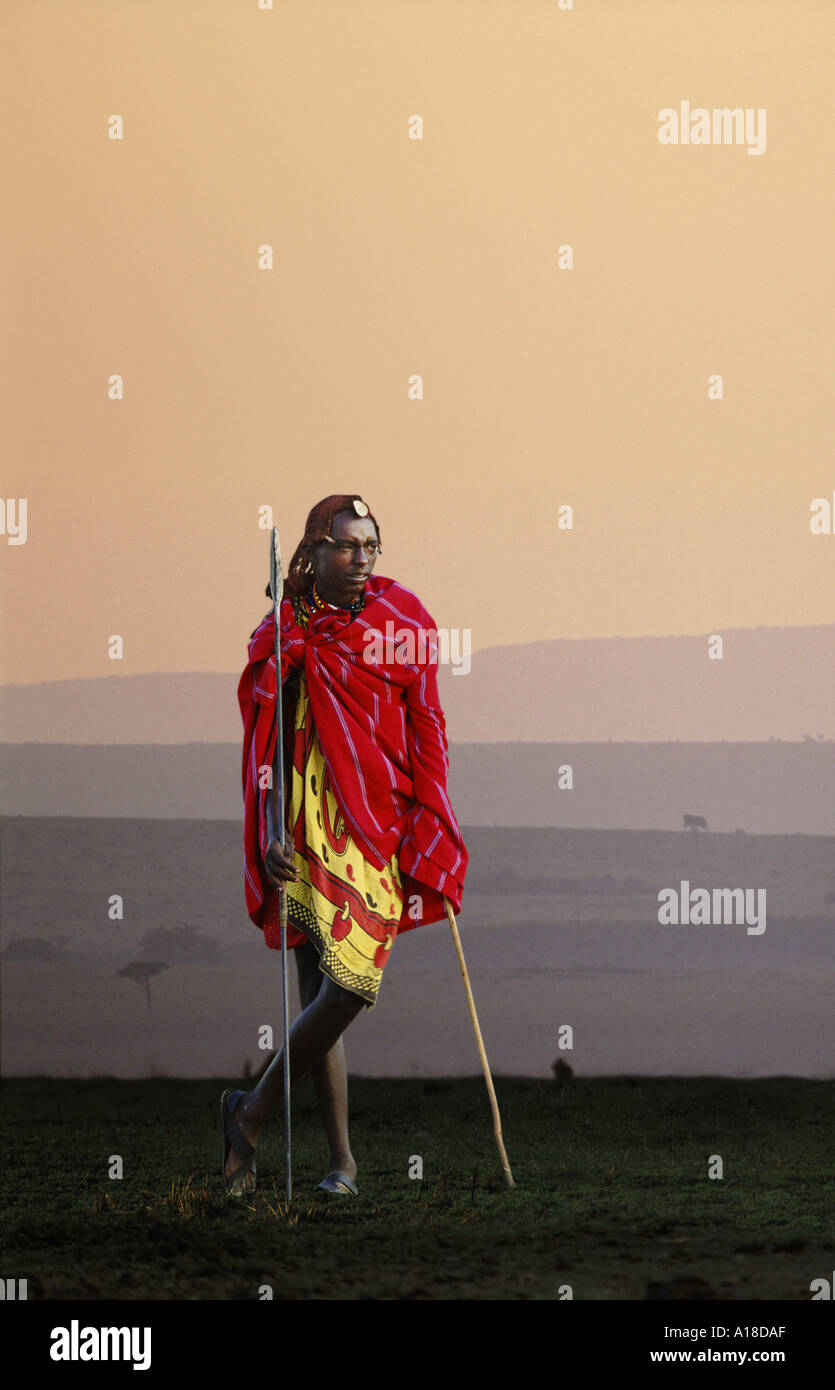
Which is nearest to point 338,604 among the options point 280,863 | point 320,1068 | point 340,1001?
point 280,863

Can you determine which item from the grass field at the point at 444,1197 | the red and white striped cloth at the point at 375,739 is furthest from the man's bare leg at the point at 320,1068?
the red and white striped cloth at the point at 375,739

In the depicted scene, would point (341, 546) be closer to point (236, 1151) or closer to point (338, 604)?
point (338, 604)

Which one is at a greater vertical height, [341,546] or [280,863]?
[341,546]

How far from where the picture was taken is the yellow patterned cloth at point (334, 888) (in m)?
4.19

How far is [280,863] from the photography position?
4.23 metres

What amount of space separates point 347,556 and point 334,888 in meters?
0.85

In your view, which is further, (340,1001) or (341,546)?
(341,546)

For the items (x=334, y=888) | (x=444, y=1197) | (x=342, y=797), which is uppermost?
(x=342, y=797)

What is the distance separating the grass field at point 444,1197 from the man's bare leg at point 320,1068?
0.55 feet

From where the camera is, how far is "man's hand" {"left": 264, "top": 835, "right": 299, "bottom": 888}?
4223 millimetres

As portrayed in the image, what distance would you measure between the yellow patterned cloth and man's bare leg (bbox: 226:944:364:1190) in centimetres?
7

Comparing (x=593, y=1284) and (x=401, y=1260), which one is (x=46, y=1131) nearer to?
(x=401, y=1260)

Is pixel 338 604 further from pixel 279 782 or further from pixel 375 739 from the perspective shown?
pixel 279 782

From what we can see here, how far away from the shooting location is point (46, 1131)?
537 centimetres
